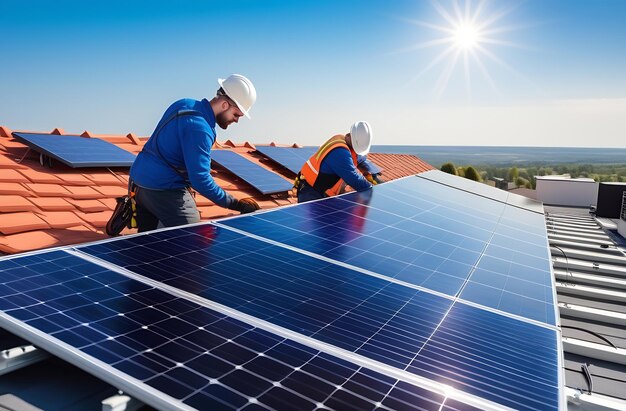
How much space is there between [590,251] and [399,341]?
7597 mm

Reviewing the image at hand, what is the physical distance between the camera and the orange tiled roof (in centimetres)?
440

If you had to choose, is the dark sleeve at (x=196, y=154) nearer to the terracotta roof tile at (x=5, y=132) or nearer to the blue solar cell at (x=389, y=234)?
the blue solar cell at (x=389, y=234)

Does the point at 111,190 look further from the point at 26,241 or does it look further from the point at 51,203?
the point at 26,241

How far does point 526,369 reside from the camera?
2457mm

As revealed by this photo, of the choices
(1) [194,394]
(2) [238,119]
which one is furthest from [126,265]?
(2) [238,119]

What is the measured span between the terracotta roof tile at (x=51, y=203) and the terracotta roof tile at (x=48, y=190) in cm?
11

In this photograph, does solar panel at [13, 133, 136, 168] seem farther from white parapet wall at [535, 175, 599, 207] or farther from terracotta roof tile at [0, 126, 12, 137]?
white parapet wall at [535, 175, 599, 207]

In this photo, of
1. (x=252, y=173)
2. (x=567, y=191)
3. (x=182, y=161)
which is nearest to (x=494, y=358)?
(x=182, y=161)

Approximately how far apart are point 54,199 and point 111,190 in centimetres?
93

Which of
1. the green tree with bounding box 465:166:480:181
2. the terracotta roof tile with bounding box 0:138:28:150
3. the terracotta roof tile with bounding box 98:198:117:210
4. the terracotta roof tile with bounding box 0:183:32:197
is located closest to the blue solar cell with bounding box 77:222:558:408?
the terracotta roof tile with bounding box 98:198:117:210

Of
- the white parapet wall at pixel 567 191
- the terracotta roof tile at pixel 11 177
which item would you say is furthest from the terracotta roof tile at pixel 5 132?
the white parapet wall at pixel 567 191

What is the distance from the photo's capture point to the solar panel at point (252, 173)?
320 inches

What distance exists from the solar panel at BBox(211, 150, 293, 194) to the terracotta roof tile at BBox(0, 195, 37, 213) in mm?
3621

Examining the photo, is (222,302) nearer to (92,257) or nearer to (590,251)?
(92,257)
